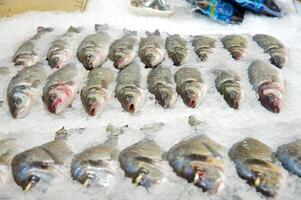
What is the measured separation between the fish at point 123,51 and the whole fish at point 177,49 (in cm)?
27

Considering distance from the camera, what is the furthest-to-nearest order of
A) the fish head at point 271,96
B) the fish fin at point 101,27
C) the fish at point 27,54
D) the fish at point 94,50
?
the fish fin at point 101,27
the fish at point 27,54
the fish at point 94,50
the fish head at point 271,96

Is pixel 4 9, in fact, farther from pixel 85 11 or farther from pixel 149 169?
pixel 149 169

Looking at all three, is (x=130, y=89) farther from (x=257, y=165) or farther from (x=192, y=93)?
(x=257, y=165)

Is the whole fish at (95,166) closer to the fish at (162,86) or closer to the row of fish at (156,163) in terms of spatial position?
the row of fish at (156,163)

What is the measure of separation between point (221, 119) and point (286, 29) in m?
1.44

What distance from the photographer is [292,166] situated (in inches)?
97.5

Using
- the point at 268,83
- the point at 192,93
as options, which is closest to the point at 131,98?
the point at 192,93

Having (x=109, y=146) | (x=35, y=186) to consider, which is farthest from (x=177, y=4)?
(x=35, y=186)

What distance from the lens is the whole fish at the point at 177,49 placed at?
133 inches

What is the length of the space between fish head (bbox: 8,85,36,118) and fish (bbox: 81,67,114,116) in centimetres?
36

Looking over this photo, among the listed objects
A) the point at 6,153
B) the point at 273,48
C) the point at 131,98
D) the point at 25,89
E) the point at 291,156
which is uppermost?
the point at 273,48

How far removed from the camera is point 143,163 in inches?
97.9

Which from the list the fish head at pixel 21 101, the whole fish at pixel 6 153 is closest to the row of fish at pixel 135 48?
the fish head at pixel 21 101

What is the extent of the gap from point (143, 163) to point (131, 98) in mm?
626
